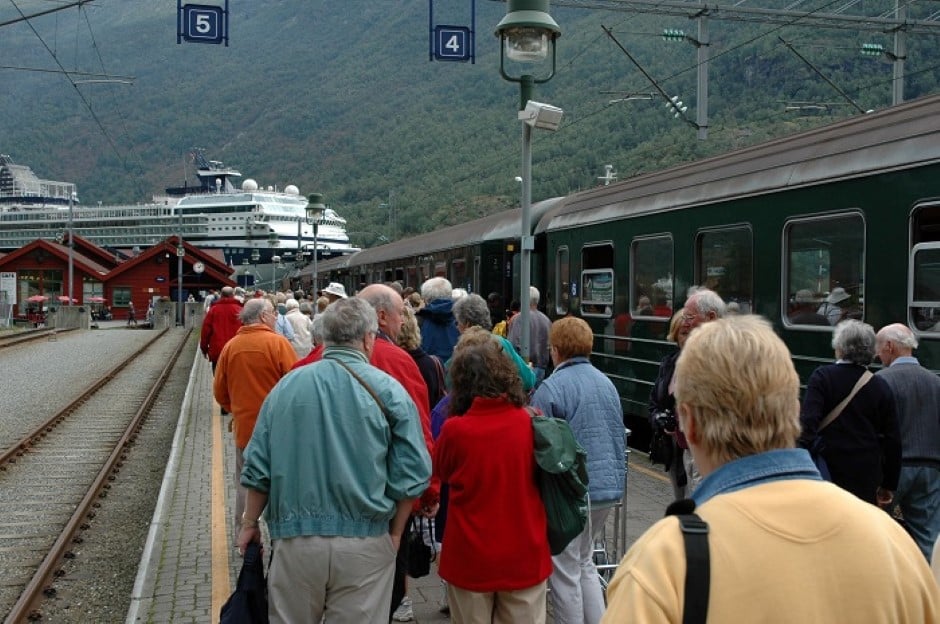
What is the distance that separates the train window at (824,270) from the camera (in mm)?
7766

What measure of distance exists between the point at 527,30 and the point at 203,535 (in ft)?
15.0

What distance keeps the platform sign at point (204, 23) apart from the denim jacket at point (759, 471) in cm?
1466

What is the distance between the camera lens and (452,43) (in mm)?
15906

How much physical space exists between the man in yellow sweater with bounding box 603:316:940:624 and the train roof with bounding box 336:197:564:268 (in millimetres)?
13604

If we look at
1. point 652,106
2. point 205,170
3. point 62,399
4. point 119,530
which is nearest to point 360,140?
point 205,170

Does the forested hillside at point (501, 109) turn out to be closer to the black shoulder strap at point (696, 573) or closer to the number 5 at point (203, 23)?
the number 5 at point (203, 23)

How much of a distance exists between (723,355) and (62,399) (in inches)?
756

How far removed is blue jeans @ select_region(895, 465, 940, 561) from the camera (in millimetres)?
5871

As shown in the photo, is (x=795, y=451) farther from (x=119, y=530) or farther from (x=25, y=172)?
(x=25, y=172)

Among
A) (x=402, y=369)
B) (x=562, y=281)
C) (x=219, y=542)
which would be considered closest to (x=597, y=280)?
(x=562, y=281)

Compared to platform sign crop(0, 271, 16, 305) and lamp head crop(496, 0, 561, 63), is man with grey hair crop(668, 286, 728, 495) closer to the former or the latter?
lamp head crop(496, 0, 561, 63)

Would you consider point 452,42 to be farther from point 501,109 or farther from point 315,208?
point 501,109

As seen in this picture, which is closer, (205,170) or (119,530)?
(119,530)

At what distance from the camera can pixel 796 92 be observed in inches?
2542
